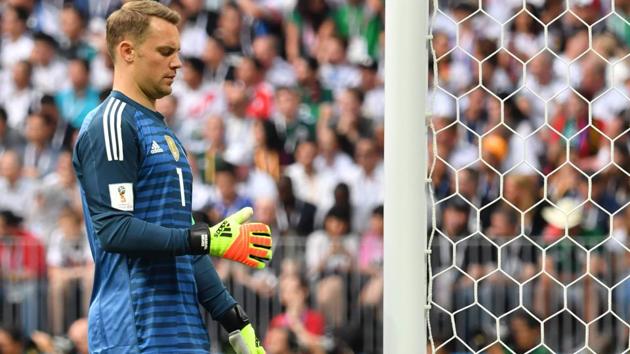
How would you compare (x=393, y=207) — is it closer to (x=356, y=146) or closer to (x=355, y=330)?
(x=355, y=330)

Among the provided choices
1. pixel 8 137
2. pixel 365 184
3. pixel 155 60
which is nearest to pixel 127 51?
pixel 155 60

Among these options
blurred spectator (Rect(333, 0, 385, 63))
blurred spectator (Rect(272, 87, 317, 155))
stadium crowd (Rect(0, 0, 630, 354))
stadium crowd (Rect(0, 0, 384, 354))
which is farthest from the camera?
blurred spectator (Rect(333, 0, 385, 63))

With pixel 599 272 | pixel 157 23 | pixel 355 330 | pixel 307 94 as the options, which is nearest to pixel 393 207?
pixel 157 23

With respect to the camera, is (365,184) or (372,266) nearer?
(372,266)

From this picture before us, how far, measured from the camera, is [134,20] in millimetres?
3084

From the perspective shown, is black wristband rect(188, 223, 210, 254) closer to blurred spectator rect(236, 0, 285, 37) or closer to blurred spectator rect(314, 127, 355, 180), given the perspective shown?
blurred spectator rect(314, 127, 355, 180)

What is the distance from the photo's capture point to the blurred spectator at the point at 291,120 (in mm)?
7484

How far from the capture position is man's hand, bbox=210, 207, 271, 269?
9.80 feet

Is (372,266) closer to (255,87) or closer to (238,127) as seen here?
(238,127)

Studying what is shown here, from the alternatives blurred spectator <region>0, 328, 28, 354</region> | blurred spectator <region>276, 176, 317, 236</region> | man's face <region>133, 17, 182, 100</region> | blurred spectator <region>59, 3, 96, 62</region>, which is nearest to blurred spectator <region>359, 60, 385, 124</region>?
blurred spectator <region>276, 176, 317, 236</region>

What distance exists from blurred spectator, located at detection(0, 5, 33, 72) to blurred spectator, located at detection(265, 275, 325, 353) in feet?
9.24

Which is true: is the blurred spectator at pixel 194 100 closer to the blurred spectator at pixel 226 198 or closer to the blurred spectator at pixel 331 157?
the blurred spectator at pixel 226 198

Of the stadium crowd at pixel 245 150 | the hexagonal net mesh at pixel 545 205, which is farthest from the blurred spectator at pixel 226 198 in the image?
the hexagonal net mesh at pixel 545 205

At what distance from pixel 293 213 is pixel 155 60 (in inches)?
158
